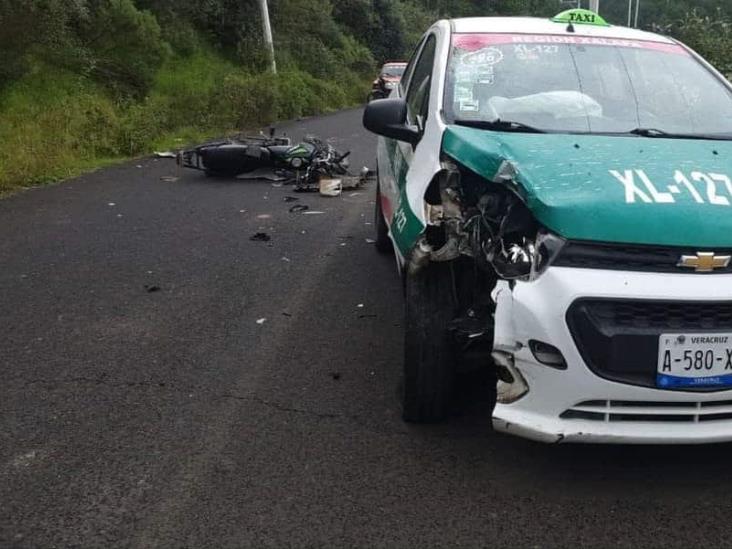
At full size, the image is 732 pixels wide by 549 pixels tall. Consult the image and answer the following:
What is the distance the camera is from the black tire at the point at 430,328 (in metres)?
3.46

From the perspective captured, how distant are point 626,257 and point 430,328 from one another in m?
0.90

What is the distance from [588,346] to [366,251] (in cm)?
442

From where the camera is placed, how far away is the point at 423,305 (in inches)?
137

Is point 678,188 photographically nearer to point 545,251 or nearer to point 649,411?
point 545,251

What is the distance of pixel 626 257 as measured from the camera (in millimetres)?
2961

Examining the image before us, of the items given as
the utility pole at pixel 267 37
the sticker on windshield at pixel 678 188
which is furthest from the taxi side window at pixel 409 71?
the utility pole at pixel 267 37

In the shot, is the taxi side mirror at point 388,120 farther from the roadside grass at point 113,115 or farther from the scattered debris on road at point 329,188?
the roadside grass at point 113,115

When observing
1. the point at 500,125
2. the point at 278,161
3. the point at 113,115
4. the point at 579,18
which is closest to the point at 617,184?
the point at 500,125

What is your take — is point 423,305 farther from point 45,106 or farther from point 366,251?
point 45,106

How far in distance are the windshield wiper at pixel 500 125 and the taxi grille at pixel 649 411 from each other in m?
1.62

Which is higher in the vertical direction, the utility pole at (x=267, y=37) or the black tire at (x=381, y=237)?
the black tire at (x=381, y=237)

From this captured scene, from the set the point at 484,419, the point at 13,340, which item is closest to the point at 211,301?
the point at 13,340

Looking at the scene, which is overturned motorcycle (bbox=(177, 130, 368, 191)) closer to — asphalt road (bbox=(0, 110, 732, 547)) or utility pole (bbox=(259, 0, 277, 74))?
asphalt road (bbox=(0, 110, 732, 547))

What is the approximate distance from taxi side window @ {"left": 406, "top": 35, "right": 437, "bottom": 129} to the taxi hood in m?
0.94
